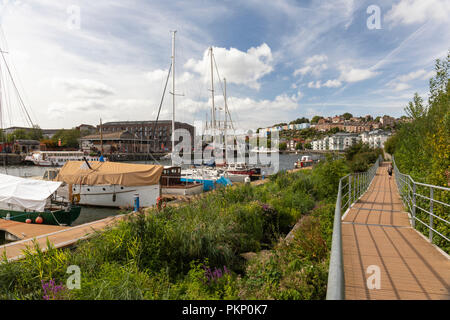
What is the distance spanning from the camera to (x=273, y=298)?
366 cm

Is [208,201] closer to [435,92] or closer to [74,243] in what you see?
[74,243]

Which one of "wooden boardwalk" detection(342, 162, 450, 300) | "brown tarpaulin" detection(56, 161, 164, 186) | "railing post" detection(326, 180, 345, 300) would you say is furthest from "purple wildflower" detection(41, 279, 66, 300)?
"brown tarpaulin" detection(56, 161, 164, 186)

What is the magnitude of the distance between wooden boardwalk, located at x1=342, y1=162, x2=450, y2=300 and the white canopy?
1284 centimetres

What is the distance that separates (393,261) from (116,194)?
54.0ft

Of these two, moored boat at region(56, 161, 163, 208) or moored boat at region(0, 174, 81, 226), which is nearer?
moored boat at region(0, 174, 81, 226)

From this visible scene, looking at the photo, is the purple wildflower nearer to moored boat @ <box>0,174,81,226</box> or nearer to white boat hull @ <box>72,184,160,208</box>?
moored boat @ <box>0,174,81,226</box>

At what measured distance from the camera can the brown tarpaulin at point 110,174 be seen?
1611 centimetres

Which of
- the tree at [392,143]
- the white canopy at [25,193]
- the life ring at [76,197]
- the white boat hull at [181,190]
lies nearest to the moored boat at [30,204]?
the white canopy at [25,193]

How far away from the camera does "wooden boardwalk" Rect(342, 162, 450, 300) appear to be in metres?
3.38

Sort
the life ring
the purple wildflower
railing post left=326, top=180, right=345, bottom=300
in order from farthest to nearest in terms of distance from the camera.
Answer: the life ring < the purple wildflower < railing post left=326, top=180, right=345, bottom=300

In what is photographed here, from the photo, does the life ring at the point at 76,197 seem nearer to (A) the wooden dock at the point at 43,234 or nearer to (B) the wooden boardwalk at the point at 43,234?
(A) the wooden dock at the point at 43,234

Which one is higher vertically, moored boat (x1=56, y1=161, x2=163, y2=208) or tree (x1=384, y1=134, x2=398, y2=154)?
tree (x1=384, y1=134, x2=398, y2=154)

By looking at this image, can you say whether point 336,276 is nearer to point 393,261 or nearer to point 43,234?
point 393,261
